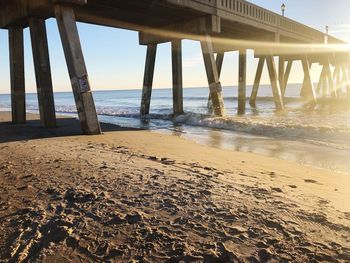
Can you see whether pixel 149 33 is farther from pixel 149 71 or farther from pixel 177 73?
pixel 177 73

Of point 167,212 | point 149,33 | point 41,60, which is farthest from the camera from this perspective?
point 149,33

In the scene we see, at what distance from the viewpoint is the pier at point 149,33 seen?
10.1 m

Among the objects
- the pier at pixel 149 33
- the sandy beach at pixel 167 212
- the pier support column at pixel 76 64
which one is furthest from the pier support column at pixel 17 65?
the sandy beach at pixel 167 212

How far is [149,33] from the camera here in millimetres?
18719

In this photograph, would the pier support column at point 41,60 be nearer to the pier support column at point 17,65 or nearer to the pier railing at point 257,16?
the pier support column at point 17,65

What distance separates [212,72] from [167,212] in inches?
542

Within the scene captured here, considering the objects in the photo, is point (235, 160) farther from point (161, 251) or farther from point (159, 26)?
point (159, 26)

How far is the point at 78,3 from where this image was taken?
33.6ft

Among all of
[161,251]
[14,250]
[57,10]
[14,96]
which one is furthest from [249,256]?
[14,96]

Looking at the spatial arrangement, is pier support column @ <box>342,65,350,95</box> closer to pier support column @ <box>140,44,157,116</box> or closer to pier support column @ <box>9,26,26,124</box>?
pier support column @ <box>140,44,157,116</box>

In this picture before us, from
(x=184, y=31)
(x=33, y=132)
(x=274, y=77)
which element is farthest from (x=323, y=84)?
(x=33, y=132)

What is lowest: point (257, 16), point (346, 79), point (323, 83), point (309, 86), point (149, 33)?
point (309, 86)

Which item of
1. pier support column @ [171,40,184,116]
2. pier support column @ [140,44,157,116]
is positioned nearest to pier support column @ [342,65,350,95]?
pier support column @ [140,44,157,116]

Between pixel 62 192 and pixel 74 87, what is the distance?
6.30m
